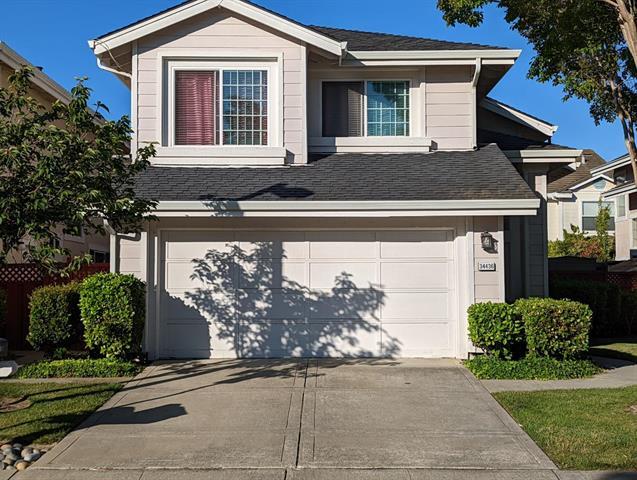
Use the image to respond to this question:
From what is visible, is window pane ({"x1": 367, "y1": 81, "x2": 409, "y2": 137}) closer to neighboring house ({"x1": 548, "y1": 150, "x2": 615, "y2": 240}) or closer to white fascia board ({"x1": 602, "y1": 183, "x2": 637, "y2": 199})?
white fascia board ({"x1": 602, "y1": 183, "x2": 637, "y2": 199})

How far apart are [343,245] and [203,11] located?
4945 millimetres

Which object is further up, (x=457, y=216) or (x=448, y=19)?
(x=448, y=19)

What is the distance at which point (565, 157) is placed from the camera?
11.3 m

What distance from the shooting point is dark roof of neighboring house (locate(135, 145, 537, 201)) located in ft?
30.5

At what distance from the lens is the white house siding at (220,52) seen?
34.8ft

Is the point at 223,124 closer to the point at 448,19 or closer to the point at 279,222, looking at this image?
the point at 279,222

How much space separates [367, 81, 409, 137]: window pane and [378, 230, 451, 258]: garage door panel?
2410 millimetres

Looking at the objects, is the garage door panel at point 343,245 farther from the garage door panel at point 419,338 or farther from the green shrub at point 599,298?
the green shrub at point 599,298

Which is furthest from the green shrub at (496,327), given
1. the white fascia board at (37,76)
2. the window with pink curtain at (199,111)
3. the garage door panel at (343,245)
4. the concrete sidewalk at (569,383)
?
the white fascia board at (37,76)

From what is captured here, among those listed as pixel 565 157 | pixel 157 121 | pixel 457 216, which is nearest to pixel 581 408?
pixel 457 216

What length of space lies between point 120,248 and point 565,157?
27.5 feet

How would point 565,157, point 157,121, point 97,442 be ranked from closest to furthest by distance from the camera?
point 97,442 → point 157,121 → point 565,157

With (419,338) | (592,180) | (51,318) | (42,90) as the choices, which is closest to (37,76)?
(42,90)

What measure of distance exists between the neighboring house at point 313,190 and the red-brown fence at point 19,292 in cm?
277
